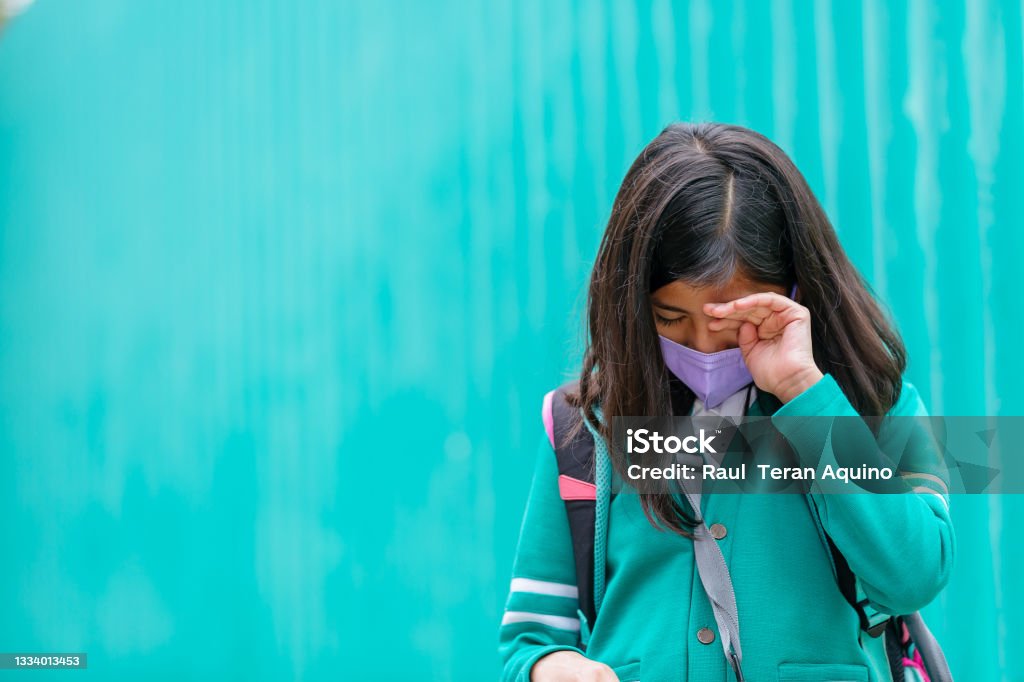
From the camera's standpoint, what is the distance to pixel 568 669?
1472 millimetres

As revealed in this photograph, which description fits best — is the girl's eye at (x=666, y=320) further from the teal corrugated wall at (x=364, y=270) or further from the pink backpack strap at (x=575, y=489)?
the teal corrugated wall at (x=364, y=270)

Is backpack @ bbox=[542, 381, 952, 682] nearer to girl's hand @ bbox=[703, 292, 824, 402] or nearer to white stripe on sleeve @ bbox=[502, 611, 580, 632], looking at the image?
white stripe on sleeve @ bbox=[502, 611, 580, 632]

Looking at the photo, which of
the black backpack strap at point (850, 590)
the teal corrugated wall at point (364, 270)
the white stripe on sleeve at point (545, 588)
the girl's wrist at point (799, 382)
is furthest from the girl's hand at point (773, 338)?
the teal corrugated wall at point (364, 270)

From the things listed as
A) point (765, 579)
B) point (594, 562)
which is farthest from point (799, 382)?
point (594, 562)

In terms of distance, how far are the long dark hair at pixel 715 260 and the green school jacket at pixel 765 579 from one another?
94 mm

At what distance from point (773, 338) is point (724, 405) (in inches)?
6.8

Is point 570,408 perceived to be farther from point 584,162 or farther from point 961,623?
point 961,623

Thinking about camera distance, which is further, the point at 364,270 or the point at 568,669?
the point at 364,270

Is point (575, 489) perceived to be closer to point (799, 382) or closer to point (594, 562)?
point (594, 562)

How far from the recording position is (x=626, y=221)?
1.57 meters

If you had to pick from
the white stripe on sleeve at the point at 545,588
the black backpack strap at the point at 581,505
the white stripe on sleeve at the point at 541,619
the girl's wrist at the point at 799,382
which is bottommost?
the white stripe on sleeve at the point at 541,619

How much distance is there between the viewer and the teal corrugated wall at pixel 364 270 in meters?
2.65

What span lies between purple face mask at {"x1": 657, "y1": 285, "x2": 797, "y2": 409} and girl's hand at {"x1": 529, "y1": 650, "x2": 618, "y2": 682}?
0.48 metres

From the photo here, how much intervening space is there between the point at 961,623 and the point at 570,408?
1.59 m
